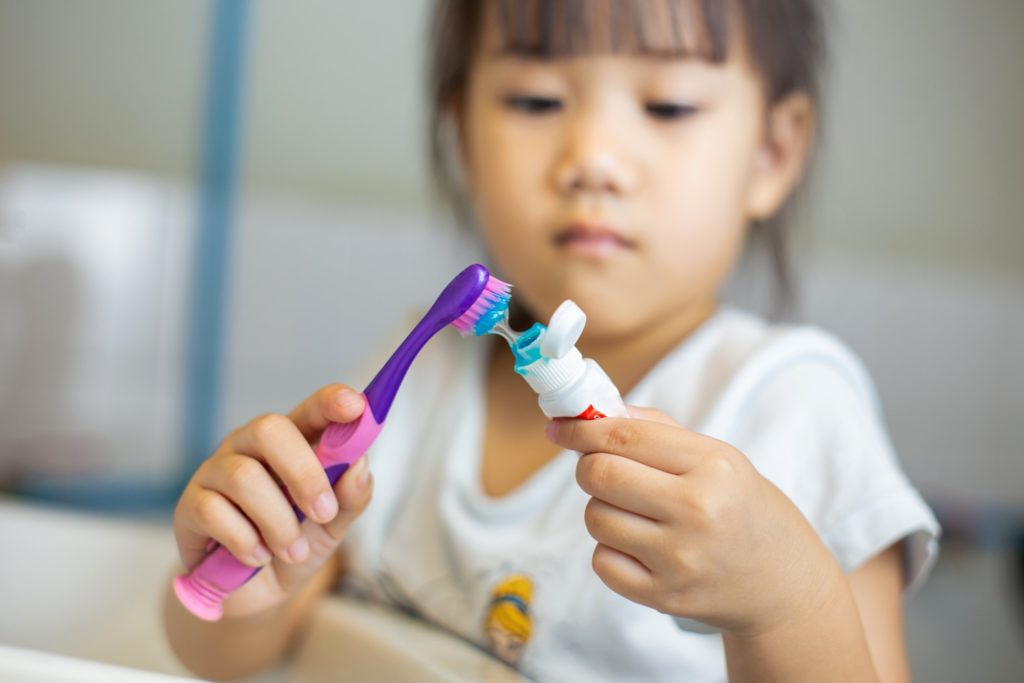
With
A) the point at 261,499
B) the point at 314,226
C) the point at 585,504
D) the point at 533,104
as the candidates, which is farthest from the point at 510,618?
the point at 314,226

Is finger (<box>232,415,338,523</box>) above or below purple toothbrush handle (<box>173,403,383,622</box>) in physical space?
above

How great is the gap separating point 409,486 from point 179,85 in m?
0.80

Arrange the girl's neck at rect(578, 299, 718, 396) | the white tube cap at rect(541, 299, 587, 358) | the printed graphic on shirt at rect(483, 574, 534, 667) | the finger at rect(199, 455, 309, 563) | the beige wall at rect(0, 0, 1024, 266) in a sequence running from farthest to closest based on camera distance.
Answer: the beige wall at rect(0, 0, 1024, 266), the girl's neck at rect(578, 299, 718, 396), the printed graphic on shirt at rect(483, 574, 534, 667), the finger at rect(199, 455, 309, 563), the white tube cap at rect(541, 299, 587, 358)

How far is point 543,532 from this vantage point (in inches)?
23.1

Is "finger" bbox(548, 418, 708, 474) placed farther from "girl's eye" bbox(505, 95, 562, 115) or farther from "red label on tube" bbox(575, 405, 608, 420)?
"girl's eye" bbox(505, 95, 562, 115)

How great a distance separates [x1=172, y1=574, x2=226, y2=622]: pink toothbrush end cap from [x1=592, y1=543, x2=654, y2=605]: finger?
7.4 inches

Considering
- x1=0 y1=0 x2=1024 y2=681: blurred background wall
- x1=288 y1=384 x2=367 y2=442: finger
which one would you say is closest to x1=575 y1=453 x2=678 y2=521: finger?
x1=288 y1=384 x2=367 y2=442: finger

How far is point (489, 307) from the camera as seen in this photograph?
0.39 m

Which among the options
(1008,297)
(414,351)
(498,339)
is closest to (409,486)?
(498,339)

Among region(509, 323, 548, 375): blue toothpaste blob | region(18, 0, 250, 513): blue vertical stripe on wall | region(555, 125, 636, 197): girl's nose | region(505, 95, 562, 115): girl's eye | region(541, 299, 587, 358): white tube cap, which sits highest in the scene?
region(505, 95, 562, 115): girl's eye

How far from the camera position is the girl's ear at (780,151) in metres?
0.69

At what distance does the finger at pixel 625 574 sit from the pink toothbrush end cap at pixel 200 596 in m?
0.19

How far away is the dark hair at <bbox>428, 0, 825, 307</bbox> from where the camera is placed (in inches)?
23.3

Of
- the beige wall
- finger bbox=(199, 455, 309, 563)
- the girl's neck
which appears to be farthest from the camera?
the beige wall
